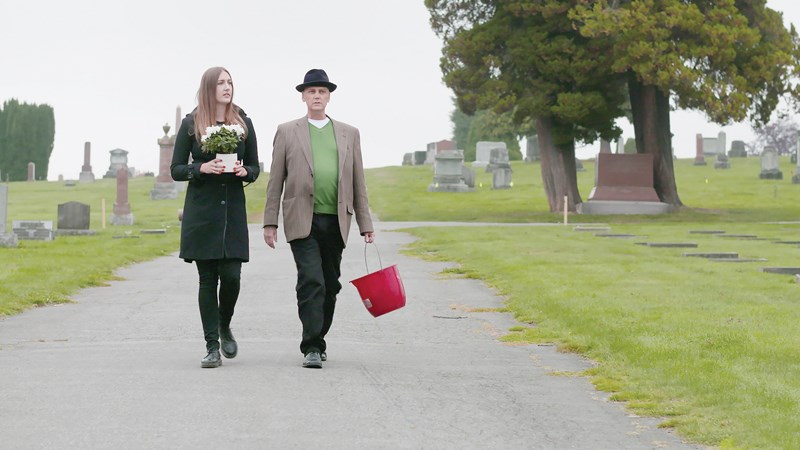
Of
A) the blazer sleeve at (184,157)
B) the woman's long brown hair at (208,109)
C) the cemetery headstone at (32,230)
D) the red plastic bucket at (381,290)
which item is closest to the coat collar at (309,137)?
the woman's long brown hair at (208,109)

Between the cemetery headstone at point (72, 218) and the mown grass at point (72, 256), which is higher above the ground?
the cemetery headstone at point (72, 218)

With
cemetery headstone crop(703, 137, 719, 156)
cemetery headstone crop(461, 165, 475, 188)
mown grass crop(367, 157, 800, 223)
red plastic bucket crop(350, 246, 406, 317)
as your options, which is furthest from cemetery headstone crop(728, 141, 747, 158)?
red plastic bucket crop(350, 246, 406, 317)

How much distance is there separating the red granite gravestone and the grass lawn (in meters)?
1.36

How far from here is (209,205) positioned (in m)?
9.59

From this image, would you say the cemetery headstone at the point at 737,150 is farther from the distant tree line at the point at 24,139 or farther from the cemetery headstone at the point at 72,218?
the cemetery headstone at the point at 72,218

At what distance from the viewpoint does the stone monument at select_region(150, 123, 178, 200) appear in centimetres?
5803

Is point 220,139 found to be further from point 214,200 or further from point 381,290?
point 381,290

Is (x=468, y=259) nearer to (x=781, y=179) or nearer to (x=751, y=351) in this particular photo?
(x=751, y=351)

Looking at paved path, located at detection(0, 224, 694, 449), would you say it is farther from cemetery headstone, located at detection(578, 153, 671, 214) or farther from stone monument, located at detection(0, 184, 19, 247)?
cemetery headstone, located at detection(578, 153, 671, 214)

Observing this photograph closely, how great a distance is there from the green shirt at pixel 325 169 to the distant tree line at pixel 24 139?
3165 inches

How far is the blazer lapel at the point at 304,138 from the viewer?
9.61m

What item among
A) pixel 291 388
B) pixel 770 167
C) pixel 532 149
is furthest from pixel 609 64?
pixel 532 149

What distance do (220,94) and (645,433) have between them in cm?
398

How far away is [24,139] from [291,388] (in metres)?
83.6
